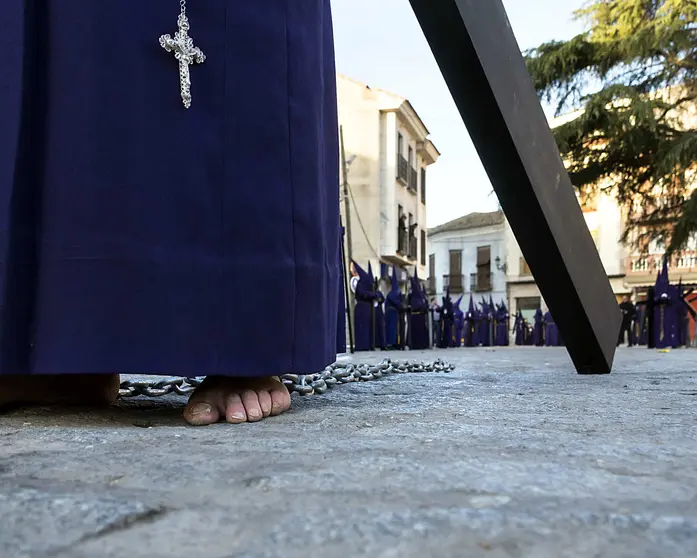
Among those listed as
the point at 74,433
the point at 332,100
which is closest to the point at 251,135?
the point at 332,100

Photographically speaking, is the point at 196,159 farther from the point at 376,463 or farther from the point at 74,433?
the point at 376,463

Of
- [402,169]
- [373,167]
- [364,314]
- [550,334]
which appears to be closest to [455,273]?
[402,169]

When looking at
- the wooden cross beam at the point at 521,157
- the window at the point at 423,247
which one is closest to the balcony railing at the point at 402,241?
the window at the point at 423,247

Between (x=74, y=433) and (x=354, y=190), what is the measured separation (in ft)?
59.5

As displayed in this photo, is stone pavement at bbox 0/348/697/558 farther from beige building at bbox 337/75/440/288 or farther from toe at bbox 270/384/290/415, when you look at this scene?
beige building at bbox 337/75/440/288

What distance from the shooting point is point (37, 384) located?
1.33 m

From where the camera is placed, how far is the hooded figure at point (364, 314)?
Result: 9516mm

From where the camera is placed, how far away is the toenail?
117 cm

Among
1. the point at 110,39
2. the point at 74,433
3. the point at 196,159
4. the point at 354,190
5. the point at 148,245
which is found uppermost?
the point at 354,190

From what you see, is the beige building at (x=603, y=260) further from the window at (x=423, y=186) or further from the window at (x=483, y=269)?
the window at (x=423, y=186)

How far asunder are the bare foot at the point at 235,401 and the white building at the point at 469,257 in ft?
88.3

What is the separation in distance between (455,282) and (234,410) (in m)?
29.4

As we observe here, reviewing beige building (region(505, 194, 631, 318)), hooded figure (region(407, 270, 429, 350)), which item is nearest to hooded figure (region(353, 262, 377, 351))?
hooded figure (region(407, 270, 429, 350))

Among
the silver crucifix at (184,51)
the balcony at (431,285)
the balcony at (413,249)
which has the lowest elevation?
the silver crucifix at (184,51)
